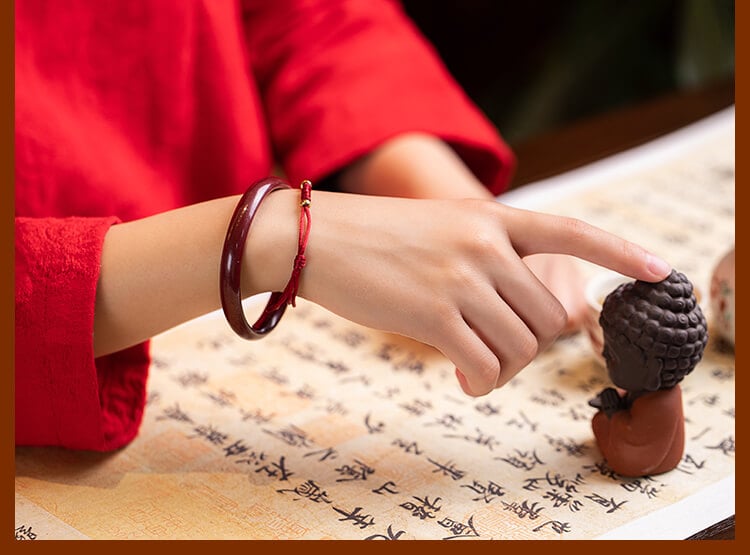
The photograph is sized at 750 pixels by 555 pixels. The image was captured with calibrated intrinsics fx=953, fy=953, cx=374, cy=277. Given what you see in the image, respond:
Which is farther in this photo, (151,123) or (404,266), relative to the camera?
(151,123)

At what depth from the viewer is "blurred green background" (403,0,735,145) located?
1634 mm

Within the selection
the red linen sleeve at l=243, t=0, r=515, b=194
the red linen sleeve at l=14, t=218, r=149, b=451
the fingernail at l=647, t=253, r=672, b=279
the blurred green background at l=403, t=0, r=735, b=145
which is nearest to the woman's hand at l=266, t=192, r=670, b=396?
the fingernail at l=647, t=253, r=672, b=279

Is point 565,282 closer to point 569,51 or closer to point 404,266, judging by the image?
point 404,266

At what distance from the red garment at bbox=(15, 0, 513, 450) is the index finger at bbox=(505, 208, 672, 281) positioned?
29 centimetres

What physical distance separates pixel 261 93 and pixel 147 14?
0.21 meters

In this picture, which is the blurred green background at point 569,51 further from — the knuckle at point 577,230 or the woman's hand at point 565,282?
the knuckle at point 577,230

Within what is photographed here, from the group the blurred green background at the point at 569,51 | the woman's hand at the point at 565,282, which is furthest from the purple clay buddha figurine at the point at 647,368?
the blurred green background at the point at 569,51

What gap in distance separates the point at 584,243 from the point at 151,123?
0.48m

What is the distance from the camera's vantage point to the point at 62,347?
65 centimetres

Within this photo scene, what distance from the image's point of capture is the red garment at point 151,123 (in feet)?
2.15

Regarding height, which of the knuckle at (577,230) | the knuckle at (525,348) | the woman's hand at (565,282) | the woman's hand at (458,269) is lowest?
the woman's hand at (565,282)

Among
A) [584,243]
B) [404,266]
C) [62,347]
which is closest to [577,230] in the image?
[584,243]

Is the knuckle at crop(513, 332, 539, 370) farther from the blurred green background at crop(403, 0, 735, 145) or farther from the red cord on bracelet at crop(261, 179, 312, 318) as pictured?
the blurred green background at crop(403, 0, 735, 145)

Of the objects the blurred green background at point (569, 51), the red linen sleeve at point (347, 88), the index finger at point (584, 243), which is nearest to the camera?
the index finger at point (584, 243)
